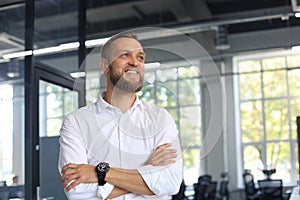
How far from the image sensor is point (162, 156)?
1.39 m

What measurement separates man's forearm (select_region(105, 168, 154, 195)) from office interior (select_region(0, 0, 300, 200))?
0.50 feet

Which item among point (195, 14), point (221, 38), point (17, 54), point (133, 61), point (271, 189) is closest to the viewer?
point (133, 61)

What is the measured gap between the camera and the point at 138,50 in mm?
1363

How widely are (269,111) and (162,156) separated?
11.4 metres

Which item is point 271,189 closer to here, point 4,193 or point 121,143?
point 4,193

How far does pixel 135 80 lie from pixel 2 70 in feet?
9.23

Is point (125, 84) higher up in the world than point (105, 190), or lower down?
higher up

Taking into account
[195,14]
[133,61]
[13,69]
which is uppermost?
[195,14]

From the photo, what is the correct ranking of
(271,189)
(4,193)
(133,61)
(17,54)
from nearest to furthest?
(133,61)
(4,193)
(17,54)
(271,189)

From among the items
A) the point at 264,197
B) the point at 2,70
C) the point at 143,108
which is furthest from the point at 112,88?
the point at 264,197

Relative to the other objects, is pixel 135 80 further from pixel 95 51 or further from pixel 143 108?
pixel 95 51

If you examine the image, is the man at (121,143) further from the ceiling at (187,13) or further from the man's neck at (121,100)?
the ceiling at (187,13)

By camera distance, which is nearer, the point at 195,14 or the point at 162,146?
the point at 162,146

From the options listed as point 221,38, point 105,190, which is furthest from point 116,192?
point 221,38
